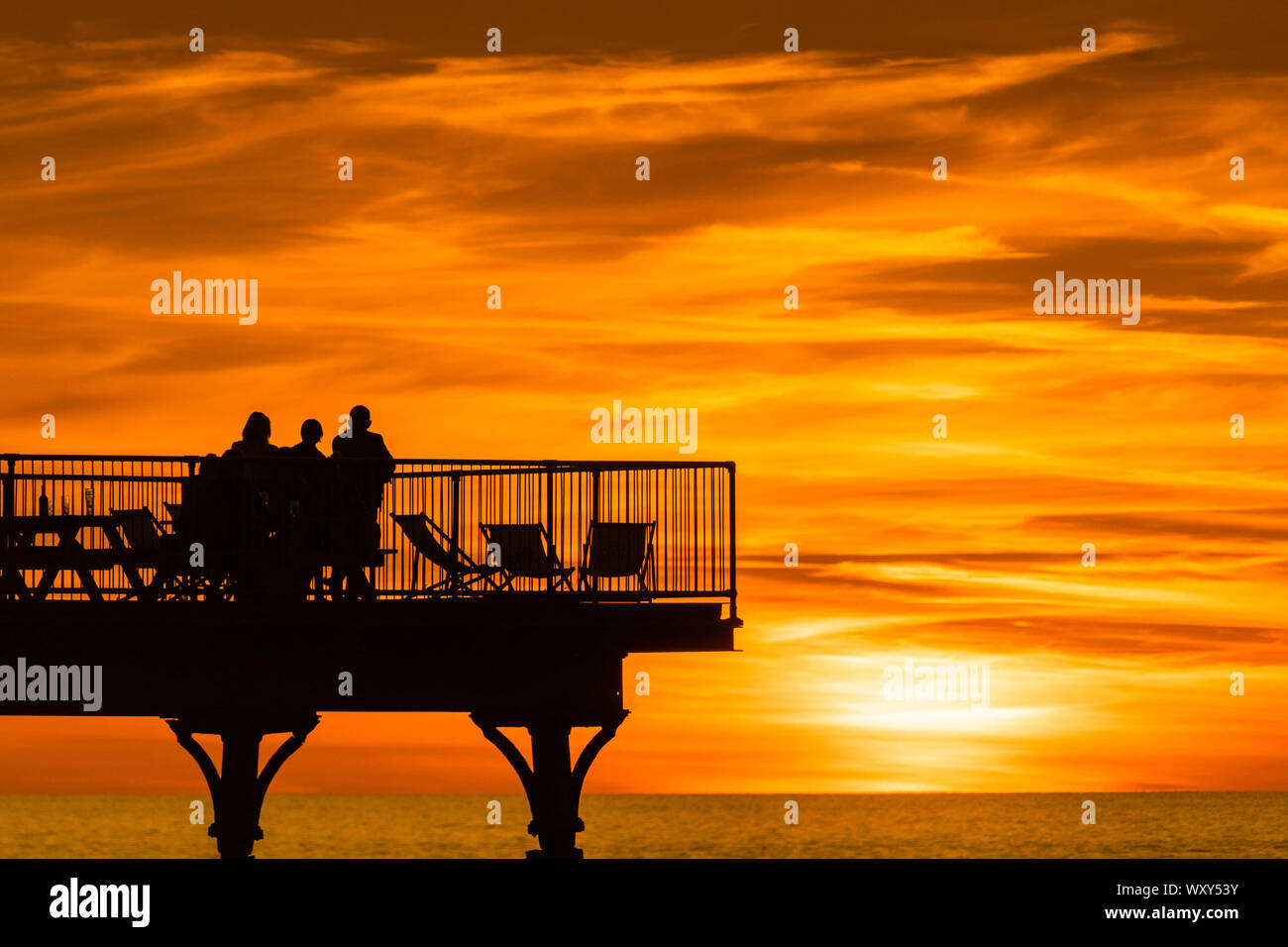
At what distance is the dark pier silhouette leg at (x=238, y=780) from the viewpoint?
1006 inches

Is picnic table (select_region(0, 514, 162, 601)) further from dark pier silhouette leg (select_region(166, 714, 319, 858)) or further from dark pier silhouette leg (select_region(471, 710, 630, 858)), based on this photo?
dark pier silhouette leg (select_region(471, 710, 630, 858))

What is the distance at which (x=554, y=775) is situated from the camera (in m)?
25.0

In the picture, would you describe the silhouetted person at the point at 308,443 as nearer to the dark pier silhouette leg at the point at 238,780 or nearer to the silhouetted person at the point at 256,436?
the silhouetted person at the point at 256,436

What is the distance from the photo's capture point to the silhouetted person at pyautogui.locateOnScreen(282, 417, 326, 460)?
76.2 ft

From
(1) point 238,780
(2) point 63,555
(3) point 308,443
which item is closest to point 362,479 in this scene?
(3) point 308,443

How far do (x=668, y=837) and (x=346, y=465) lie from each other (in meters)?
Answer: 110

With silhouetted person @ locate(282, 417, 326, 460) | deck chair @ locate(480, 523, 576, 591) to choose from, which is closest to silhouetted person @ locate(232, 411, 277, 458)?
silhouetted person @ locate(282, 417, 326, 460)

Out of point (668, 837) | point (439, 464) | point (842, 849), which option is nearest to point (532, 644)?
point (439, 464)

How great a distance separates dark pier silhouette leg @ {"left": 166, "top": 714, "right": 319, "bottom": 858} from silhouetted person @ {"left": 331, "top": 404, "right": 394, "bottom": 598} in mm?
3124

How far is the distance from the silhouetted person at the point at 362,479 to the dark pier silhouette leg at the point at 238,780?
3.12 metres

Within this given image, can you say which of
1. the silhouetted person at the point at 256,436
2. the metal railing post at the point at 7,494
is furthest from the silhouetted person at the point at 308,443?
the metal railing post at the point at 7,494

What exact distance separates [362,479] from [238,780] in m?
7.29

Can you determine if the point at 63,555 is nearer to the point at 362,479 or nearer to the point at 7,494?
the point at 7,494
